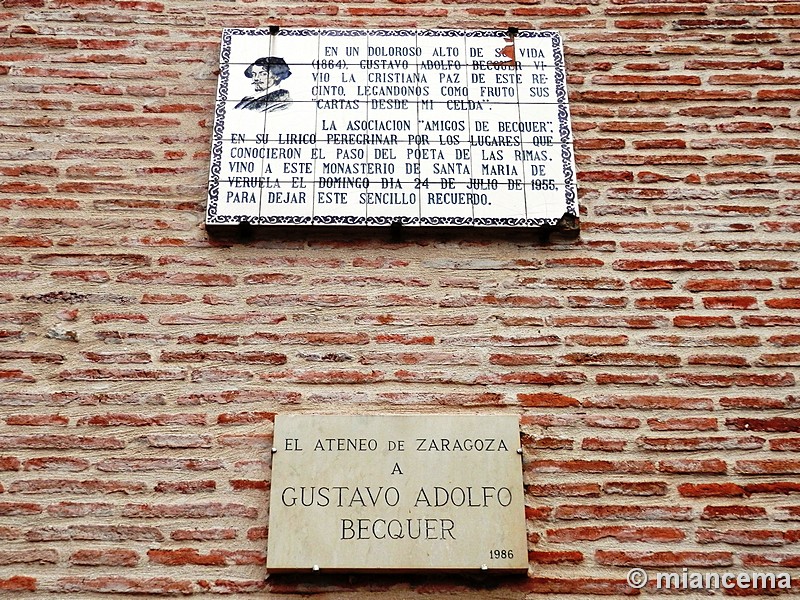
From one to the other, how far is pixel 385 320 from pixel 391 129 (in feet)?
2.86

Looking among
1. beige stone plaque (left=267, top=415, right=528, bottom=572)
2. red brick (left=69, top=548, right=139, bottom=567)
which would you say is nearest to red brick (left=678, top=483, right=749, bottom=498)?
beige stone plaque (left=267, top=415, right=528, bottom=572)

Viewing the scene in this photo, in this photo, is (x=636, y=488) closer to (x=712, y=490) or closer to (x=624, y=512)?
(x=624, y=512)

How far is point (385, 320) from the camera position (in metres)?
3.38

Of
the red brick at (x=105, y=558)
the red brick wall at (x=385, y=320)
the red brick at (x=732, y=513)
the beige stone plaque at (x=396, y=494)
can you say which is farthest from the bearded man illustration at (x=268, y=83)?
the red brick at (x=732, y=513)

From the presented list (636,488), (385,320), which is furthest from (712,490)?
(385,320)

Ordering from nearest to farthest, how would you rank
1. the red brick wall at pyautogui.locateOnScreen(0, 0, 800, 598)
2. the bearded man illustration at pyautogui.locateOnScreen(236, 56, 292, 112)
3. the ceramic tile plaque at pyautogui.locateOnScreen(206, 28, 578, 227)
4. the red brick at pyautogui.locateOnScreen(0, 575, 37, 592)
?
the red brick at pyautogui.locateOnScreen(0, 575, 37, 592) < the red brick wall at pyautogui.locateOnScreen(0, 0, 800, 598) < the ceramic tile plaque at pyautogui.locateOnScreen(206, 28, 578, 227) < the bearded man illustration at pyautogui.locateOnScreen(236, 56, 292, 112)

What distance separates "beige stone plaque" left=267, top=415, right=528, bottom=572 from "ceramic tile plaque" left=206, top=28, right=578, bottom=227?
879 mm

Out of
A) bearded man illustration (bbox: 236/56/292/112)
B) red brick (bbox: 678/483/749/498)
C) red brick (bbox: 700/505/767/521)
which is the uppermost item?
bearded man illustration (bbox: 236/56/292/112)

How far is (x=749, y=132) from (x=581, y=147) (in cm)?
73

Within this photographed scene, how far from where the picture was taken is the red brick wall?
302cm

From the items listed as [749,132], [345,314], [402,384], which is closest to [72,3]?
[345,314]

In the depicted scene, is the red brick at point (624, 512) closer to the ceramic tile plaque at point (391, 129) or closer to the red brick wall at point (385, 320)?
the red brick wall at point (385, 320)

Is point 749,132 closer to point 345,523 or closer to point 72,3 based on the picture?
point 345,523

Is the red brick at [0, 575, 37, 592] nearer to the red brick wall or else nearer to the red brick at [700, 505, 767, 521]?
the red brick wall
